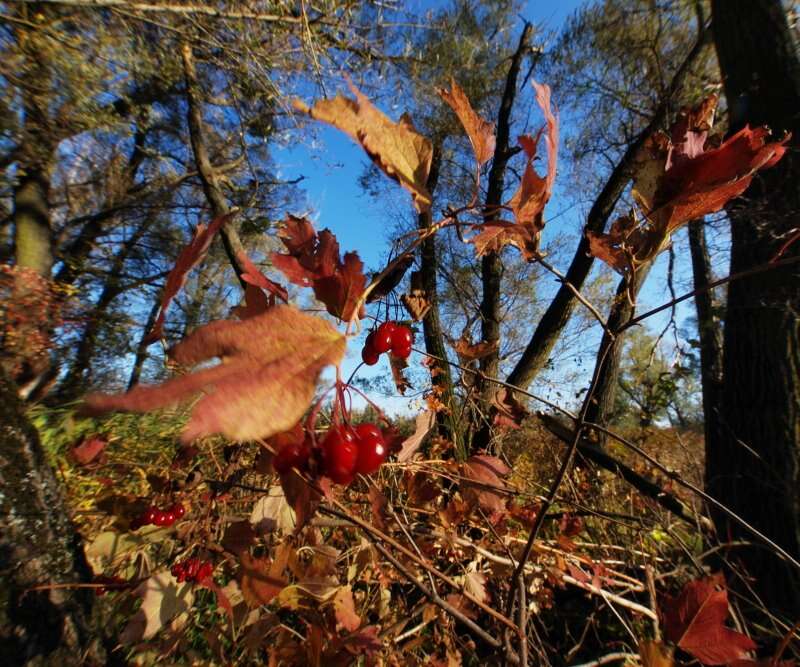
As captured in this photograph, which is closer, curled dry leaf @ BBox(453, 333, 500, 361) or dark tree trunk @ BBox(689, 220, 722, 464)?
curled dry leaf @ BBox(453, 333, 500, 361)

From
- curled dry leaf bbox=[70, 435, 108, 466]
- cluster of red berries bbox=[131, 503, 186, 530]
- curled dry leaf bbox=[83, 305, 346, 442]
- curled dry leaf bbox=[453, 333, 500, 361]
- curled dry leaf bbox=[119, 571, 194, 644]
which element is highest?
curled dry leaf bbox=[453, 333, 500, 361]

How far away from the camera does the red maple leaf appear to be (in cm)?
69

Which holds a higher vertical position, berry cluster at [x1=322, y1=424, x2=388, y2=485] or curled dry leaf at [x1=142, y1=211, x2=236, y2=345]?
curled dry leaf at [x1=142, y1=211, x2=236, y2=345]

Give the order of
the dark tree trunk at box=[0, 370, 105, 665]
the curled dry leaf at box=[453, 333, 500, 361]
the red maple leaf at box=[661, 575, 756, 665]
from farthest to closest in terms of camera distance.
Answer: the curled dry leaf at box=[453, 333, 500, 361]
the dark tree trunk at box=[0, 370, 105, 665]
the red maple leaf at box=[661, 575, 756, 665]

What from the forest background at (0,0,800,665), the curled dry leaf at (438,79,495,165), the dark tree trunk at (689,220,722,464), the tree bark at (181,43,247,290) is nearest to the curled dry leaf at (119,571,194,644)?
the forest background at (0,0,800,665)

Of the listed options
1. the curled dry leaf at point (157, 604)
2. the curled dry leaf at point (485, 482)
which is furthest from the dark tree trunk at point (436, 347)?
the curled dry leaf at point (157, 604)

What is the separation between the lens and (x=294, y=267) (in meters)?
0.55

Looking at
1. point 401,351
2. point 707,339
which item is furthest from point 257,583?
point 707,339

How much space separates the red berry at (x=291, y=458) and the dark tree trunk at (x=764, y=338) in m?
2.40

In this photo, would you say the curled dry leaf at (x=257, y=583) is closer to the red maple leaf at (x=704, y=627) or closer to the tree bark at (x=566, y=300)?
the red maple leaf at (x=704, y=627)

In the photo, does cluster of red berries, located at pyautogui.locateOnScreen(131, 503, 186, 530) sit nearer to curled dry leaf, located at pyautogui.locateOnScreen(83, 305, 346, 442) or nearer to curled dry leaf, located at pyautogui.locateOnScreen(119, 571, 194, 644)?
curled dry leaf, located at pyautogui.locateOnScreen(119, 571, 194, 644)

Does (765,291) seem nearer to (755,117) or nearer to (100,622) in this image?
(755,117)

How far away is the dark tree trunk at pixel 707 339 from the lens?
260 centimetres

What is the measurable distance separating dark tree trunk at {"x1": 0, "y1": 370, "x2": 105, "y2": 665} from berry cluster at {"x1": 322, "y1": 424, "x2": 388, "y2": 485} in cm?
92
